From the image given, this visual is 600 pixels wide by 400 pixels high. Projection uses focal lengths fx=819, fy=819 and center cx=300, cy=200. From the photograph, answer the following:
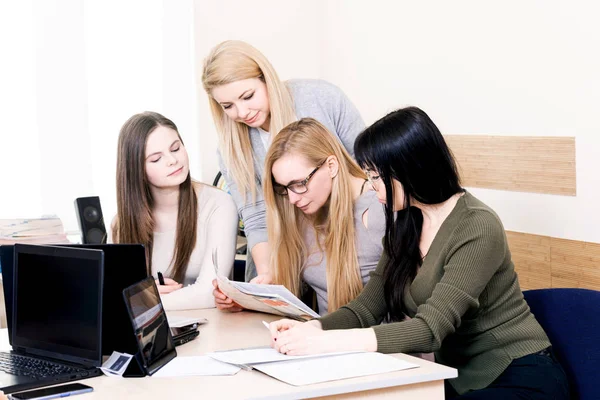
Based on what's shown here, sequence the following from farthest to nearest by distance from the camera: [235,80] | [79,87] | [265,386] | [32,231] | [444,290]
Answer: [79,87] < [32,231] < [235,80] < [444,290] < [265,386]

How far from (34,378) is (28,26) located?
2800 mm

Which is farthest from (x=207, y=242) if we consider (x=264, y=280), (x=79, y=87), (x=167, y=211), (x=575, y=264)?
(x=79, y=87)

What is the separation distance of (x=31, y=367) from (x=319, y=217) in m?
1.01

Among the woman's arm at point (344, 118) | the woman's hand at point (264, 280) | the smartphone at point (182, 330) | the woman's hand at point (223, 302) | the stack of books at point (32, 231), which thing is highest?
the woman's arm at point (344, 118)

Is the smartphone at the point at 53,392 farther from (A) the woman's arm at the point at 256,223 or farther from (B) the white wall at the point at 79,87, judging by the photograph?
(B) the white wall at the point at 79,87

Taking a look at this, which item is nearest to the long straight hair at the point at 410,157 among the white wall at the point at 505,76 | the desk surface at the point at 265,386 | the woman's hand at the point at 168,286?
the desk surface at the point at 265,386

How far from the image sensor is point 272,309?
2389 millimetres

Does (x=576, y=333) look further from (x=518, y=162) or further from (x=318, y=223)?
(x=518, y=162)

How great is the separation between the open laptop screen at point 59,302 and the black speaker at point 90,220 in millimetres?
1529

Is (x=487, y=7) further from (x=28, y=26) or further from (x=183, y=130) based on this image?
(x=28, y=26)

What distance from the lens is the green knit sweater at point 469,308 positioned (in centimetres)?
193

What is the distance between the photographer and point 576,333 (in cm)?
208

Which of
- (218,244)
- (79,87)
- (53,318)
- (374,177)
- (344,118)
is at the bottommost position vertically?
(53,318)

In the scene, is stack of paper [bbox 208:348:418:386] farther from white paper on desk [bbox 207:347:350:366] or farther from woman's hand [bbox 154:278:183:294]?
woman's hand [bbox 154:278:183:294]
